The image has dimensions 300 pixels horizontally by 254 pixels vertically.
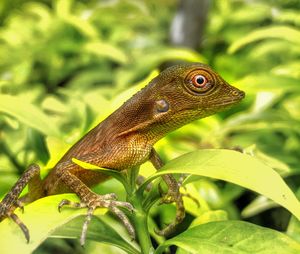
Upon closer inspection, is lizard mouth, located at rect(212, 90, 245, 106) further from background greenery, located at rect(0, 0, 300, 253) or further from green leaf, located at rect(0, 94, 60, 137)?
green leaf, located at rect(0, 94, 60, 137)

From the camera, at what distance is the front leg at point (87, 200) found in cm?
181

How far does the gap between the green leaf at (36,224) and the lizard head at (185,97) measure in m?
0.57

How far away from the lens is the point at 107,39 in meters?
5.80

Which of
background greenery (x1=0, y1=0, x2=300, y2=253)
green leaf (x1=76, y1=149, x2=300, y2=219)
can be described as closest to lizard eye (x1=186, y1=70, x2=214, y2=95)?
background greenery (x1=0, y1=0, x2=300, y2=253)

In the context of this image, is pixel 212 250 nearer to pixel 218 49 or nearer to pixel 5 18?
pixel 218 49

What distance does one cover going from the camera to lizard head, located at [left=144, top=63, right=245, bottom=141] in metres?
2.17

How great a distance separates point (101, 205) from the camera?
189cm

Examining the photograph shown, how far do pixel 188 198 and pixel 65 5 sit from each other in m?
3.63

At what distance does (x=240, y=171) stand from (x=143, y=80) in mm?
2778


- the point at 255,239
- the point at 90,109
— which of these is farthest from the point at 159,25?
the point at 255,239

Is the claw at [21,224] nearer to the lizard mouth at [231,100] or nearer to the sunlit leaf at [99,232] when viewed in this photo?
the sunlit leaf at [99,232]

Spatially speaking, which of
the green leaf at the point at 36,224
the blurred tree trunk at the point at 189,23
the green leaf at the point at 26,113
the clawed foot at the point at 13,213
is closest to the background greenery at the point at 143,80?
the green leaf at the point at 26,113

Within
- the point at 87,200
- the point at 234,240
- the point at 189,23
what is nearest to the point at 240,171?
the point at 234,240

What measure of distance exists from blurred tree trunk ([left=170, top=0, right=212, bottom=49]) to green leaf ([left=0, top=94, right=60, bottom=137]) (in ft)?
9.49
